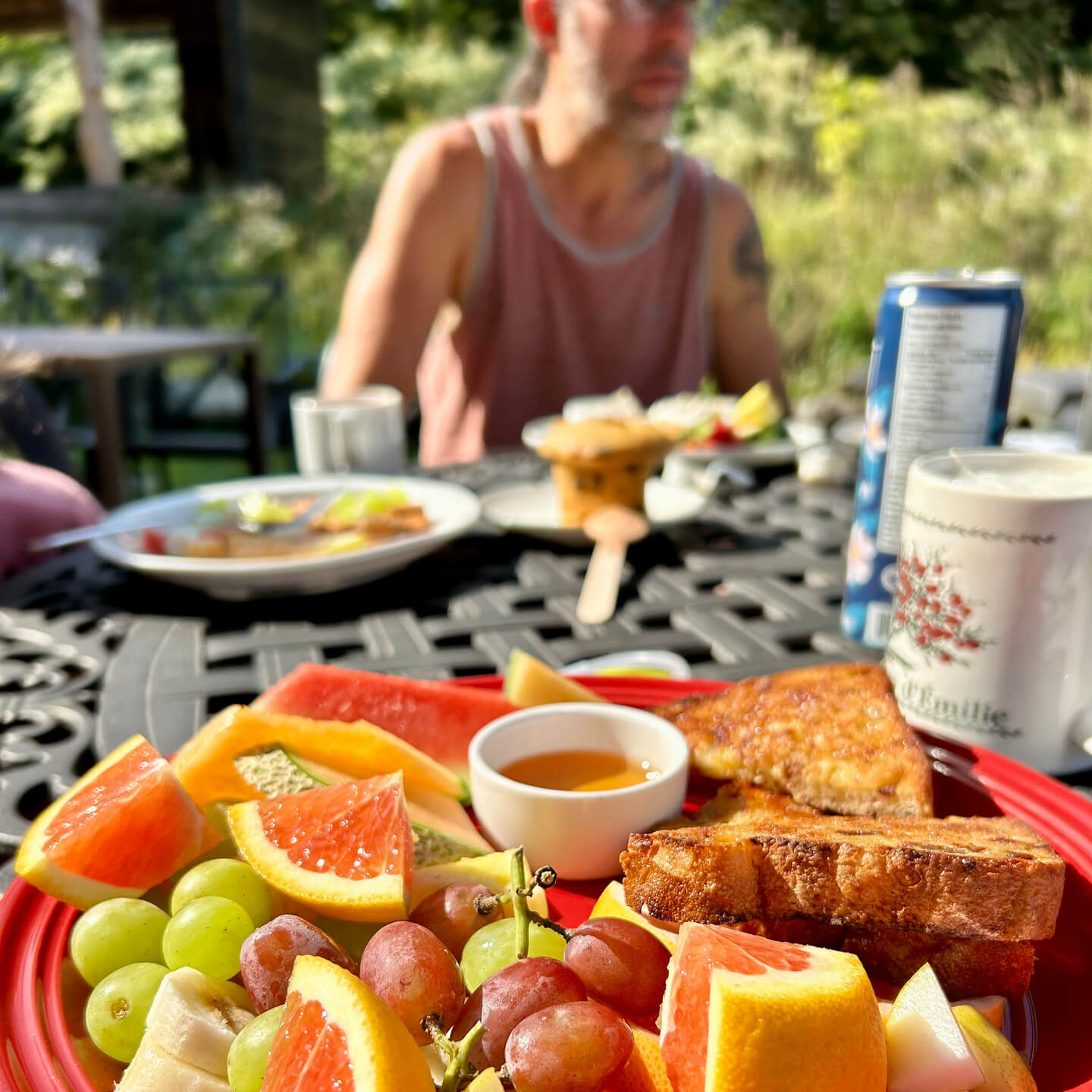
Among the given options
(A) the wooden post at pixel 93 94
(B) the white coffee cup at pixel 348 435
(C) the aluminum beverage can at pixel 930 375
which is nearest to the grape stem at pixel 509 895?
(C) the aluminum beverage can at pixel 930 375

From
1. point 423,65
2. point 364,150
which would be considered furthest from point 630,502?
point 423,65

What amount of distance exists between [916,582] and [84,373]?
3576 mm

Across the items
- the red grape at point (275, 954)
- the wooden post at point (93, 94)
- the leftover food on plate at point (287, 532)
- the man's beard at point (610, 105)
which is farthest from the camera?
the wooden post at point (93, 94)

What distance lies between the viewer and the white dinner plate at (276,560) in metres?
1.26

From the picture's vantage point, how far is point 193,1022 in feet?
1.71

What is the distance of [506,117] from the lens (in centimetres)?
300

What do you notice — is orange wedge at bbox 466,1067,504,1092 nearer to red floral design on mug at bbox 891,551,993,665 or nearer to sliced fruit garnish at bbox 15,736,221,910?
sliced fruit garnish at bbox 15,736,221,910

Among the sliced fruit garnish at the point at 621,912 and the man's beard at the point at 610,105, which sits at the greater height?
the man's beard at the point at 610,105

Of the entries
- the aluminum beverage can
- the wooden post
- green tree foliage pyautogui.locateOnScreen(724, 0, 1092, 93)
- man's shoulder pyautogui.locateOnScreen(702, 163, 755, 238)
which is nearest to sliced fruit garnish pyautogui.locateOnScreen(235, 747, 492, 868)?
the aluminum beverage can

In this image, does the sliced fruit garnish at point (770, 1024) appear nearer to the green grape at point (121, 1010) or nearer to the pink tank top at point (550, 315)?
the green grape at point (121, 1010)

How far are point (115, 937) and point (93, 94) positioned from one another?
1107 cm

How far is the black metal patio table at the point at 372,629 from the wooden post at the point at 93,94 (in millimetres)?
9425

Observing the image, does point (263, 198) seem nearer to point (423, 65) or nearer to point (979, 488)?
point (423, 65)

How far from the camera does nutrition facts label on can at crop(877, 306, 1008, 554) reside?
97 centimetres
